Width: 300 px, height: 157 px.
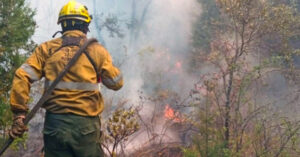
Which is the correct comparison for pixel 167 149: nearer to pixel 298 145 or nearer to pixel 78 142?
pixel 298 145

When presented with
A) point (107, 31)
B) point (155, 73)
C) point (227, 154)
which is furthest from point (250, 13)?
point (107, 31)

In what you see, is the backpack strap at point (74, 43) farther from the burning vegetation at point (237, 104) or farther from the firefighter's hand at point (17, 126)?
the burning vegetation at point (237, 104)

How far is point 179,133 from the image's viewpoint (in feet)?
36.3

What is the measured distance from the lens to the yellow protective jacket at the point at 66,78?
2.93 metres

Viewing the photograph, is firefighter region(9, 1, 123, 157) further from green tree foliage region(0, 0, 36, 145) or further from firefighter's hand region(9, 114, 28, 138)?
green tree foliage region(0, 0, 36, 145)

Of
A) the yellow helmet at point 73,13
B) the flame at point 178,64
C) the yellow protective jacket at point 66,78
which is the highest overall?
the flame at point 178,64

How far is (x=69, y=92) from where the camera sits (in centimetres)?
298

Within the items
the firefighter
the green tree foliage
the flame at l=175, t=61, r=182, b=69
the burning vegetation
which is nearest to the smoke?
the flame at l=175, t=61, r=182, b=69

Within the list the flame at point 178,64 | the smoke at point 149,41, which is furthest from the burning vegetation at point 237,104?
the flame at point 178,64

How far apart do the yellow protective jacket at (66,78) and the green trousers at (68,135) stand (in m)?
0.07

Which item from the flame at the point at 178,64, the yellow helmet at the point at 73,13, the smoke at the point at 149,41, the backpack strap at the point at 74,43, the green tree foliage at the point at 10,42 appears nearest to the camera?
the backpack strap at the point at 74,43

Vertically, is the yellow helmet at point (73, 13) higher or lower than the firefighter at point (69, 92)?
higher

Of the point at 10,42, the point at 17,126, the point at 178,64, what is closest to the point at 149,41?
the point at 178,64

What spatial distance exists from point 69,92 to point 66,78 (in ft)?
0.45
